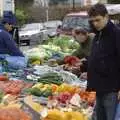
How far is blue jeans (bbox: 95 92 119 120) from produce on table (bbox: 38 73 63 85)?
270 centimetres

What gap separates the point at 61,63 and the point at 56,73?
164 cm

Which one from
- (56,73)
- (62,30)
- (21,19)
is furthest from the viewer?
(21,19)

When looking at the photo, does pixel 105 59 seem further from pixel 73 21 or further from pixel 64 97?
pixel 73 21

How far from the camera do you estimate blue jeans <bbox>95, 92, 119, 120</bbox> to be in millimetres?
6680

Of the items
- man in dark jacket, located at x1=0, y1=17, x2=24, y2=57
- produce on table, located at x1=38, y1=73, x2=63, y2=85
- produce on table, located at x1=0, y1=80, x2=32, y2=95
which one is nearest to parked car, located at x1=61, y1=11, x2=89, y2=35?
man in dark jacket, located at x1=0, y1=17, x2=24, y2=57

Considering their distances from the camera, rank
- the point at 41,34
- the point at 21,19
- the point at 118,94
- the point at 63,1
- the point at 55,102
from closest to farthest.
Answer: the point at 118,94
the point at 55,102
the point at 41,34
the point at 21,19
the point at 63,1

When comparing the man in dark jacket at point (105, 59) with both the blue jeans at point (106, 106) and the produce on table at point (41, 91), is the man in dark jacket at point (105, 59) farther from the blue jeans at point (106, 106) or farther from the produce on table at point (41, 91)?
the produce on table at point (41, 91)

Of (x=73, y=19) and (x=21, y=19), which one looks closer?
(x=73, y=19)

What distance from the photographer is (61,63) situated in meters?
11.7

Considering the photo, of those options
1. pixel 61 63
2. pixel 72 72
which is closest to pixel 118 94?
pixel 72 72

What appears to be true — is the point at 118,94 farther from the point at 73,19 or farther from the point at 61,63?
the point at 73,19

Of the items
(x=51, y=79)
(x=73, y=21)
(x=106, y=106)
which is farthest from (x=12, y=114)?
(x=73, y=21)

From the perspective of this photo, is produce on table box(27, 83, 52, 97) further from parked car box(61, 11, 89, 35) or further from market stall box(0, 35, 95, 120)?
parked car box(61, 11, 89, 35)

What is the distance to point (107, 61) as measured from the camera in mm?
6547
